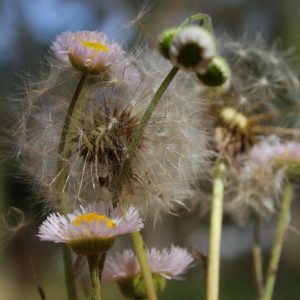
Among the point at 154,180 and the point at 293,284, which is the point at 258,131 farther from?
the point at 293,284

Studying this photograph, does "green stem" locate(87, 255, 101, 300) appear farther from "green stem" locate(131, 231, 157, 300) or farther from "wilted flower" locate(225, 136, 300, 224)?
"wilted flower" locate(225, 136, 300, 224)

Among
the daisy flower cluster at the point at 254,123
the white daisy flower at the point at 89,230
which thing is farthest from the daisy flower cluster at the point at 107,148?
the daisy flower cluster at the point at 254,123

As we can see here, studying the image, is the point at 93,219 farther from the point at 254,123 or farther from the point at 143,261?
the point at 254,123

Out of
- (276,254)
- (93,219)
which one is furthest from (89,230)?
(276,254)

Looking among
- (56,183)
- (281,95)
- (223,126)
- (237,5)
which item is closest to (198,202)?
(223,126)

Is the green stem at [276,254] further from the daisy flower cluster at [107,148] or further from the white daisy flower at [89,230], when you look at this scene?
the white daisy flower at [89,230]

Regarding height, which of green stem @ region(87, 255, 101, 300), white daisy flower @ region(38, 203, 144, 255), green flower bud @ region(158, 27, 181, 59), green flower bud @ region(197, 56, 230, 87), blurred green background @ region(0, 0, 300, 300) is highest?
blurred green background @ region(0, 0, 300, 300)

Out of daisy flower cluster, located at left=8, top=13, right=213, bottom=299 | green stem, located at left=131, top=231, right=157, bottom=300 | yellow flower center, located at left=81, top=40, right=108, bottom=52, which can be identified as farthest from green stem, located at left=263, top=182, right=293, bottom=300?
yellow flower center, located at left=81, top=40, right=108, bottom=52
